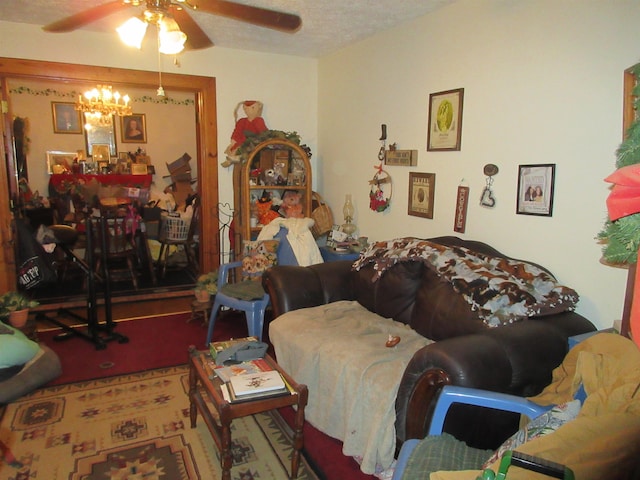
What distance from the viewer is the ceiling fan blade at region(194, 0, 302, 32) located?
201 cm

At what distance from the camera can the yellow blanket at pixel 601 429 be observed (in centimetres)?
90

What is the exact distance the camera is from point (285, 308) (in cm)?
265

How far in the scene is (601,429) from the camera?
3.26 feet

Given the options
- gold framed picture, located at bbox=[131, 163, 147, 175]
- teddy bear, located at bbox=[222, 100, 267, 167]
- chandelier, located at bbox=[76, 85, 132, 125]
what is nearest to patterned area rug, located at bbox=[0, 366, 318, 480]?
teddy bear, located at bbox=[222, 100, 267, 167]

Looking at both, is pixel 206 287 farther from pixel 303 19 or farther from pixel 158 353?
pixel 303 19

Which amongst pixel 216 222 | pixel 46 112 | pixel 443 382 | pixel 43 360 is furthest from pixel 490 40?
pixel 46 112

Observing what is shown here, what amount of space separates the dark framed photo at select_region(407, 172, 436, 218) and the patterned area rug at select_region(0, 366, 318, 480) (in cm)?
157

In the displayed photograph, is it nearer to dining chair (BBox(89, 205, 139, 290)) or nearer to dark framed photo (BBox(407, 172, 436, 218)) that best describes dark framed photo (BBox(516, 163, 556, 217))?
dark framed photo (BBox(407, 172, 436, 218))

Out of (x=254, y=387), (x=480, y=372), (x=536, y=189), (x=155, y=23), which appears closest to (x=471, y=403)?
(x=480, y=372)

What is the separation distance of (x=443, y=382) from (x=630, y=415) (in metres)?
0.59

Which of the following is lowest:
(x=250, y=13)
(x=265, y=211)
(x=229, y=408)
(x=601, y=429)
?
(x=229, y=408)

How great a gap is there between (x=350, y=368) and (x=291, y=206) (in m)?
1.97

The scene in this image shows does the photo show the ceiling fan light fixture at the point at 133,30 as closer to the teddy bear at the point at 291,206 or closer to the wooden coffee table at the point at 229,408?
the wooden coffee table at the point at 229,408

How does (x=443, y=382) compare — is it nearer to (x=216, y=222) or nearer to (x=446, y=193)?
(x=446, y=193)
